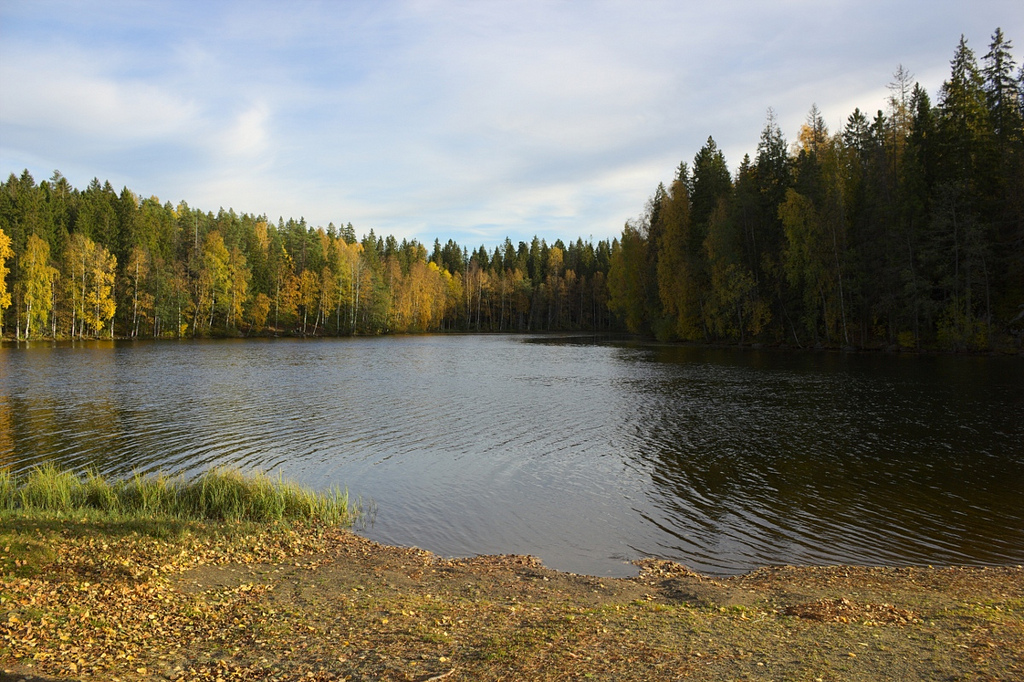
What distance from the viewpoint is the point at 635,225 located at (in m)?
95.1

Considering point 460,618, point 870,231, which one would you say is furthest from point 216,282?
point 460,618

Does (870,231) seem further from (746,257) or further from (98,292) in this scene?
(98,292)

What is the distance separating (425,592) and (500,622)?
6.29 feet

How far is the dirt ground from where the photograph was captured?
641cm

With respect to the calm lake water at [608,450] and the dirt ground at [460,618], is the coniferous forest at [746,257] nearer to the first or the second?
the calm lake water at [608,450]

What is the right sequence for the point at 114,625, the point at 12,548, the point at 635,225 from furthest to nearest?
1. the point at 635,225
2. the point at 12,548
3. the point at 114,625

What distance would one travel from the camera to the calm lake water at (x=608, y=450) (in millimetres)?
13352

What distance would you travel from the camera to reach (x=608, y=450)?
21625mm

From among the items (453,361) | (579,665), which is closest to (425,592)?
(579,665)

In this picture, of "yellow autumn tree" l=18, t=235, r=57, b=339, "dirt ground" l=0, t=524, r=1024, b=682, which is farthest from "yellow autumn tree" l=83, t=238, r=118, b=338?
"dirt ground" l=0, t=524, r=1024, b=682

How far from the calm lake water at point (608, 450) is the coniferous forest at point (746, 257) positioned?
39.7 ft

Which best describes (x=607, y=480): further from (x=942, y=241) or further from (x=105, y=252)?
(x=105, y=252)

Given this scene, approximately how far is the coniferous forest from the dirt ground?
50.4 metres

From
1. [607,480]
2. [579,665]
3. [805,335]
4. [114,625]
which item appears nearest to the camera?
[579,665]
